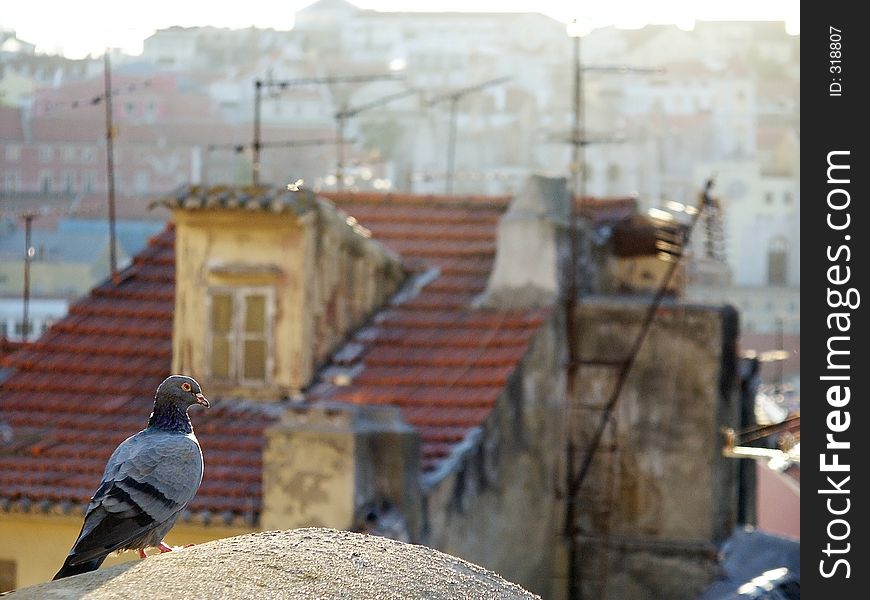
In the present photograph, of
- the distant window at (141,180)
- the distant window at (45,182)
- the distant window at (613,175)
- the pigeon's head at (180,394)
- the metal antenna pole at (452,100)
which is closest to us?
the pigeon's head at (180,394)

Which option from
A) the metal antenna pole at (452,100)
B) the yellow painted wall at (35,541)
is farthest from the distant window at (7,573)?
the metal antenna pole at (452,100)

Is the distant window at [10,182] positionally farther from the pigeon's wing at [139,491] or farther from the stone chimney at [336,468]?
the pigeon's wing at [139,491]

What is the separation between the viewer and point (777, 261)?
77250 mm

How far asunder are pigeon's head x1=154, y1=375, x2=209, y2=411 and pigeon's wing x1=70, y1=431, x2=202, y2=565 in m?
0.09

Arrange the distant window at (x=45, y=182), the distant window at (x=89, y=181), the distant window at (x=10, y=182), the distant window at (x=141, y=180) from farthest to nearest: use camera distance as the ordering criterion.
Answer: the distant window at (x=141, y=180) → the distant window at (x=89, y=181) → the distant window at (x=45, y=182) → the distant window at (x=10, y=182)

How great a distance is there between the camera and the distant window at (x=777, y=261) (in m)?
77.2

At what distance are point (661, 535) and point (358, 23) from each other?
Result: 93.5 meters

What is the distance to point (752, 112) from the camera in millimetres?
91188

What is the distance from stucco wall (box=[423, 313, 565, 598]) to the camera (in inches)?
457

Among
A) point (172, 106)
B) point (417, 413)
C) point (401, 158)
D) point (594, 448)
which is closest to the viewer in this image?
point (417, 413)

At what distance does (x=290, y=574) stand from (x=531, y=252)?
9.79m

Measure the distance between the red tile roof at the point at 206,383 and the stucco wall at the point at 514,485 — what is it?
165 mm
